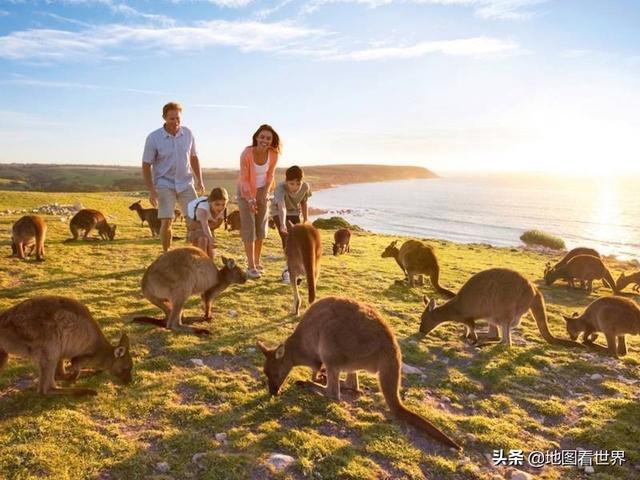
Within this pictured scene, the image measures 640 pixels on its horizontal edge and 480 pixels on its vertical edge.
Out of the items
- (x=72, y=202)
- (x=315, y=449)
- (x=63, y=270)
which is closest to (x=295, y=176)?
(x=63, y=270)

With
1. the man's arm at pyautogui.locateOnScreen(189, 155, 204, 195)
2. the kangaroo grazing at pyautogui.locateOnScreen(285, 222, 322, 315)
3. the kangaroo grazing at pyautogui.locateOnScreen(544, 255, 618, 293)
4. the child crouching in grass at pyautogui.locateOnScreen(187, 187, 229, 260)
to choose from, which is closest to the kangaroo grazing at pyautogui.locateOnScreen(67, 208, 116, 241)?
the man's arm at pyautogui.locateOnScreen(189, 155, 204, 195)

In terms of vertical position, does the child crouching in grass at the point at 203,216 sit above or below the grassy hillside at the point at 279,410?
above

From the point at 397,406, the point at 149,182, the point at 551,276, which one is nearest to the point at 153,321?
the point at 149,182

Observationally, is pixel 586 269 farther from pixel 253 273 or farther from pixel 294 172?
pixel 253 273

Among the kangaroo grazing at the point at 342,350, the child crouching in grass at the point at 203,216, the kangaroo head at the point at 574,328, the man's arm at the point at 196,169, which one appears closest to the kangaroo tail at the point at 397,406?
the kangaroo grazing at the point at 342,350

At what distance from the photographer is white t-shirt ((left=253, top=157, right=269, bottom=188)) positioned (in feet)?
30.3

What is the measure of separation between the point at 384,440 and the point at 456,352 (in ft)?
9.97

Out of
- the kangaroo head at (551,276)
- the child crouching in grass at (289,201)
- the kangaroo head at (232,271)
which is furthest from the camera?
the kangaroo head at (551,276)

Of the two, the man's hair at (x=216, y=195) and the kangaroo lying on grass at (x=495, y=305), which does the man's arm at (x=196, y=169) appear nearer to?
the man's hair at (x=216, y=195)

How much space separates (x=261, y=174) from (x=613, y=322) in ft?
23.1

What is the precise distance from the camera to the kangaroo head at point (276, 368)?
16.1 feet

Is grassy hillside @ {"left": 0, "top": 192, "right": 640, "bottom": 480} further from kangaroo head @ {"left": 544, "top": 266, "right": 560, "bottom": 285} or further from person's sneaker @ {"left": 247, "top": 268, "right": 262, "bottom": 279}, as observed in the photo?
kangaroo head @ {"left": 544, "top": 266, "right": 560, "bottom": 285}

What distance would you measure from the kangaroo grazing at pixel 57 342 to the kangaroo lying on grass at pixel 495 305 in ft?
15.6

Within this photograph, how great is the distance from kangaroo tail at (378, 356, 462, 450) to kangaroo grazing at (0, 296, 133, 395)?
9.13 feet
